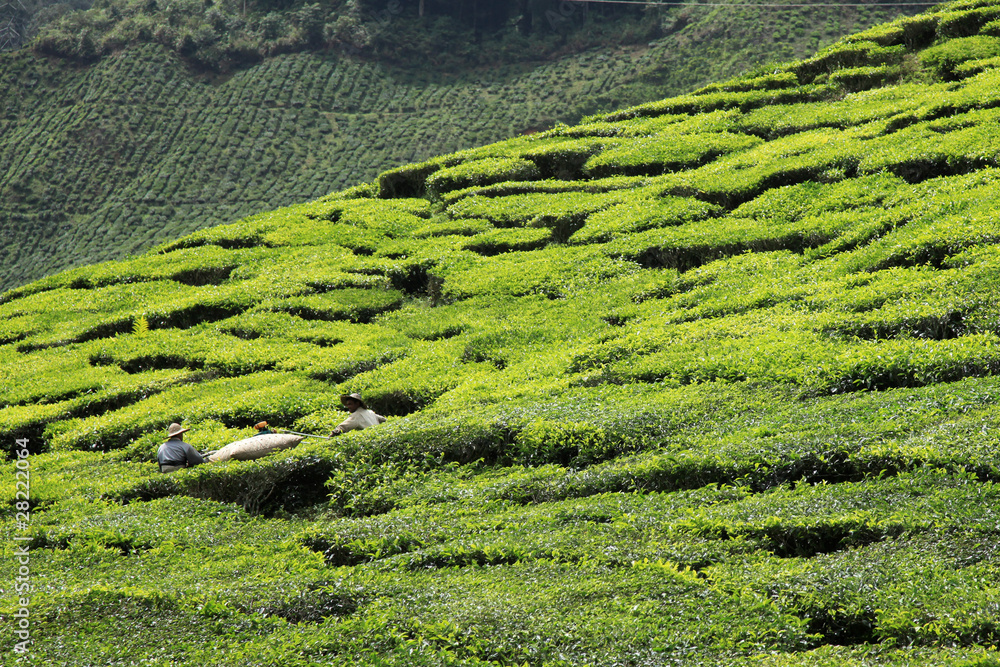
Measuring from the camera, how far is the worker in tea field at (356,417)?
36.3 ft

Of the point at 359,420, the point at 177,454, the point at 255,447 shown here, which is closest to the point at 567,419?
the point at 359,420

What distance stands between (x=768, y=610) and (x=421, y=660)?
2509mm

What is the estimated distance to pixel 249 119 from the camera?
5462cm

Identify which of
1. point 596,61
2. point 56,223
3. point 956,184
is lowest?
point 56,223

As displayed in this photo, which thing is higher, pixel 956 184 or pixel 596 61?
Result: pixel 596 61

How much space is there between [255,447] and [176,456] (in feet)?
3.33

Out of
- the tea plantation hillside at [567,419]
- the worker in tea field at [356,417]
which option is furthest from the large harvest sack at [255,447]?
the worker in tea field at [356,417]

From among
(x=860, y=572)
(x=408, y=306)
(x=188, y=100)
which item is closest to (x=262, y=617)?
(x=860, y=572)

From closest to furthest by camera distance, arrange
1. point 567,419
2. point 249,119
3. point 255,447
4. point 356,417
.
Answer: point 567,419, point 255,447, point 356,417, point 249,119

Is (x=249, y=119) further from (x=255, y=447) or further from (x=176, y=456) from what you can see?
(x=255, y=447)

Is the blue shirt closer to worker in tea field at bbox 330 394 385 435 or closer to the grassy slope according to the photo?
worker in tea field at bbox 330 394 385 435

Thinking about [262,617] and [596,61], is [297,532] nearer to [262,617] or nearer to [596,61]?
[262,617]

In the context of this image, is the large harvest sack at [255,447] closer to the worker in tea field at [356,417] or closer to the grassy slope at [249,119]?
the worker in tea field at [356,417]

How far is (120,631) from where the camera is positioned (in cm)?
656
